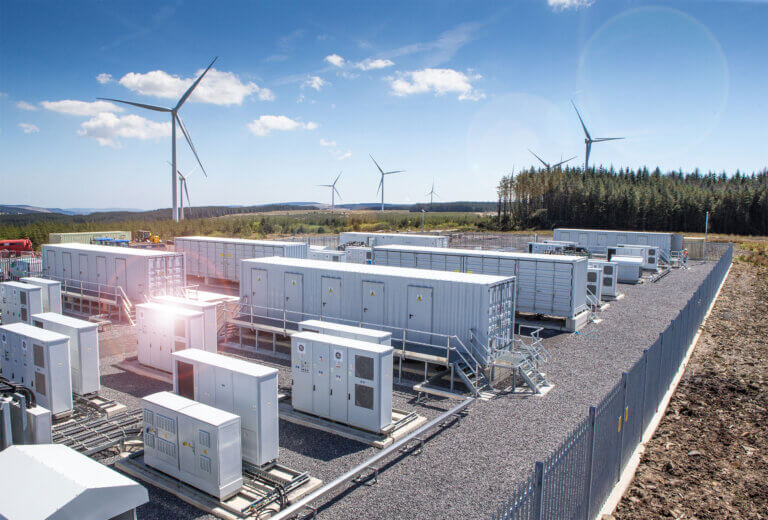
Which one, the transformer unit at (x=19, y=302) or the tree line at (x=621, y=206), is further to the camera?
the tree line at (x=621, y=206)

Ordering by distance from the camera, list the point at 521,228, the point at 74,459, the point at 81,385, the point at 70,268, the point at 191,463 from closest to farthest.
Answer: the point at 74,459
the point at 191,463
the point at 81,385
the point at 70,268
the point at 521,228

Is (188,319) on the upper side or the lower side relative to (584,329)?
upper

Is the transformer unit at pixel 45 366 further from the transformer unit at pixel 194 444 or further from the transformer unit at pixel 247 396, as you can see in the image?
the transformer unit at pixel 194 444

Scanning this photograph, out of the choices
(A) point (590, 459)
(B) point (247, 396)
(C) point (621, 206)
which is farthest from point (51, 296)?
(C) point (621, 206)

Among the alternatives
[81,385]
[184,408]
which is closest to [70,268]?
[81,385]

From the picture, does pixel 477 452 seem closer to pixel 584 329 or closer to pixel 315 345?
pixel 315 345

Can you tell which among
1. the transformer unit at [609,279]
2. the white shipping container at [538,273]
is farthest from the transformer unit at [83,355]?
the transformer unit at [609,279]

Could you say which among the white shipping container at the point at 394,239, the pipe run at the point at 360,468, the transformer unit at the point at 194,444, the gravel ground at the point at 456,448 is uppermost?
the white shipping container at the point at 394,239
